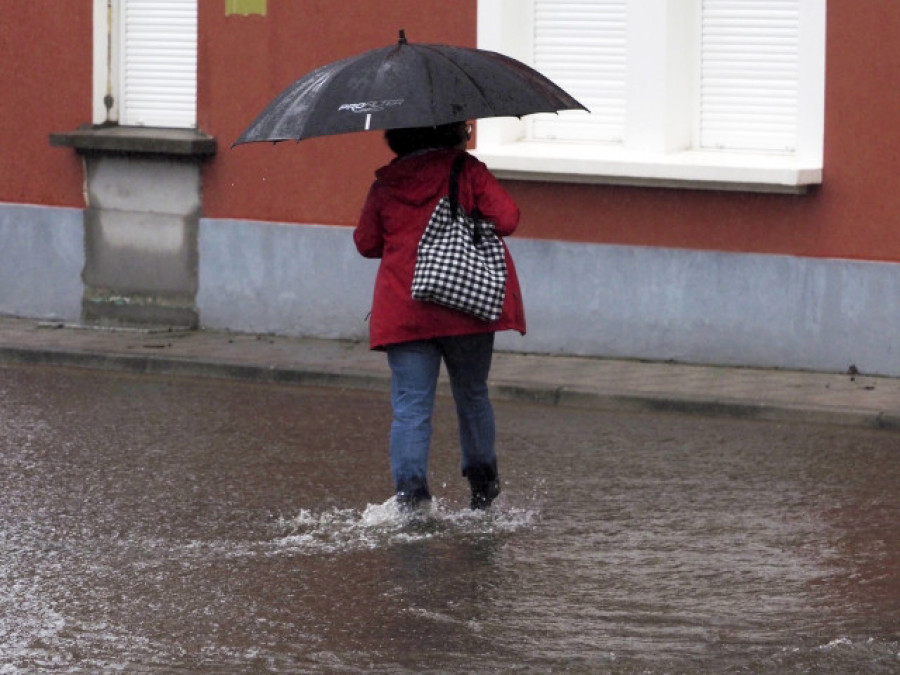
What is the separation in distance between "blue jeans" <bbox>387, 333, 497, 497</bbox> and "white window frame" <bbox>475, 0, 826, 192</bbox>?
15.5ft

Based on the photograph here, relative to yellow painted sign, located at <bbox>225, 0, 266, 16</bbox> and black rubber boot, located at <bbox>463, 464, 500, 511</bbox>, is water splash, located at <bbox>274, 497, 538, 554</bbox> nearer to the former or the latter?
black rubber boot, located at <bbox>463, 464, 500, 511</bbox>

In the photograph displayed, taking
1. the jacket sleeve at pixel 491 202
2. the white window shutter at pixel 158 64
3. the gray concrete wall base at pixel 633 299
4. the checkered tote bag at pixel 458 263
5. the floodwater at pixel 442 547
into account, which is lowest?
the floodwater at pixel 442 547

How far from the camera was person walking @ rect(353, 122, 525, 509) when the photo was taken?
787 centimetres

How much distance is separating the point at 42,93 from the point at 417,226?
7.91m

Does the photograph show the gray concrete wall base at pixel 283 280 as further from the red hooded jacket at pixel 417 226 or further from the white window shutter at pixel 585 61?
the red hooded jacket at pixel 417 226

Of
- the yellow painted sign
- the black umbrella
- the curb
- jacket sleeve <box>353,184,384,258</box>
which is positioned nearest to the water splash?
jacket sleeve <box>353,184,384,258</box>

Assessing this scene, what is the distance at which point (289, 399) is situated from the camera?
11875 millimetres

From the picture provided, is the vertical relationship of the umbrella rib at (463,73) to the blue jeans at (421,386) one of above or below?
above

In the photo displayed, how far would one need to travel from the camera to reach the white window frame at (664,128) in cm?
1234

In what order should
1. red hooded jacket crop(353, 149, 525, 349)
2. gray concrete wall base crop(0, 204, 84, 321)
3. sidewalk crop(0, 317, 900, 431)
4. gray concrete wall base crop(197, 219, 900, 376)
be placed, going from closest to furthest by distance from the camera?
red hooded jacket crop(353, 149, 525, 349), sidewalk crop(0, 317, 900, 431), gray concrete wall base crop(197, 219, 900, 376), gray concrete wall base crop(0, 204, 84, 321)

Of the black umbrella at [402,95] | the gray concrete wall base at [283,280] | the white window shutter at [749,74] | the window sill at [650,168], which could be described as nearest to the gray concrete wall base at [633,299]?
the gray concrete wall base at [283,280]

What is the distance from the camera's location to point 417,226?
7.88m

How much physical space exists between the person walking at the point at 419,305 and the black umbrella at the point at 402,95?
269mm

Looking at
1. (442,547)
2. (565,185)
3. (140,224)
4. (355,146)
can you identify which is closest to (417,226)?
(442,547)
